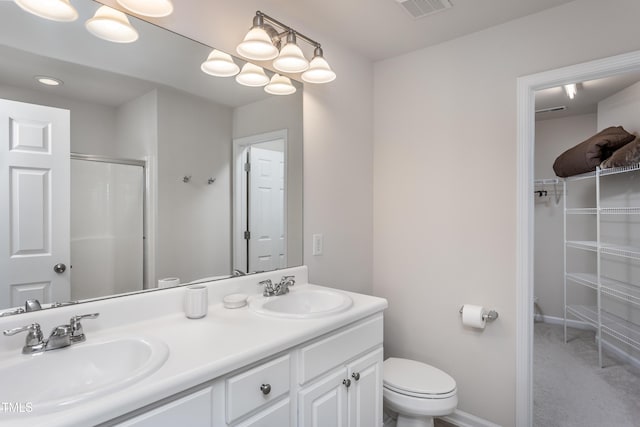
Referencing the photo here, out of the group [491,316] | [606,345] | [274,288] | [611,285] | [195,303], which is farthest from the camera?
[606,345]

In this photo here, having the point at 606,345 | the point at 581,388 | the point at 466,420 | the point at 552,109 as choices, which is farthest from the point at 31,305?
the point at 552,109

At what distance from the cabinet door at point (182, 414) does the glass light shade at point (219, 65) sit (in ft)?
4.29

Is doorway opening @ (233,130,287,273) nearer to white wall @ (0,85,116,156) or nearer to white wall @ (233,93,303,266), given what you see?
white wall @ (233,93,303,266)

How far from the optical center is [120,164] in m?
1.23

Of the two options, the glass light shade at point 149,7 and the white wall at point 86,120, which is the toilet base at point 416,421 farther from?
the glass light shade at point 149,7

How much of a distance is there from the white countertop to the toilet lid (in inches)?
20.1

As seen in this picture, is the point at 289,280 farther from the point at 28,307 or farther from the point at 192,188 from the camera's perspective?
the point at 28,307

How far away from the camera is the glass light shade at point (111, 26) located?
1.15 metres

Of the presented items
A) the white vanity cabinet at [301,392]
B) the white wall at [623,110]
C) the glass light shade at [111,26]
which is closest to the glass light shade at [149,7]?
the glass light shade at [111,26]

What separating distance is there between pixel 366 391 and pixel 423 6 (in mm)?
1932

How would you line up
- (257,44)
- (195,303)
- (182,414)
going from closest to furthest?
1. (182,414)
2. (195,303)
3. (257,44)

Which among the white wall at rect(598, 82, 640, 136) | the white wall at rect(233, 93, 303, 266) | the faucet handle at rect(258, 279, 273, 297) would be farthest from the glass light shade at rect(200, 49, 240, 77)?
the white wall at rect(598, 82, 640, 136)

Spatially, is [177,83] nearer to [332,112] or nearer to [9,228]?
[9,228]

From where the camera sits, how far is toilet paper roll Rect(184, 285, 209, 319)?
1282 mm
